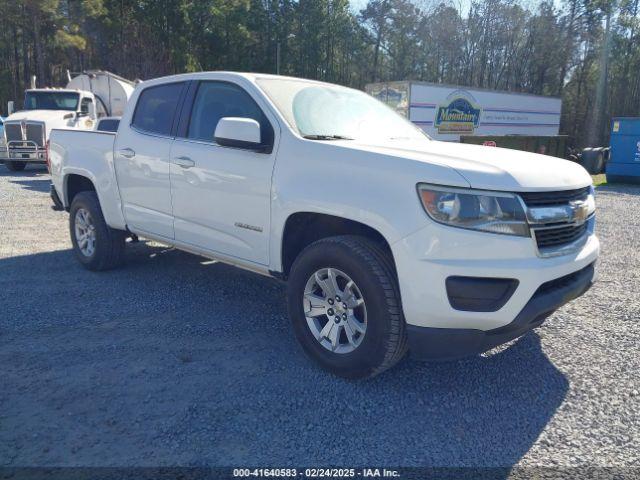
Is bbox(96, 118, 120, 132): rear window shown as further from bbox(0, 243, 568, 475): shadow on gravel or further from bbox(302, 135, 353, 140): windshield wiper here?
bbox(302, 135, 353, 140): windshield wiper

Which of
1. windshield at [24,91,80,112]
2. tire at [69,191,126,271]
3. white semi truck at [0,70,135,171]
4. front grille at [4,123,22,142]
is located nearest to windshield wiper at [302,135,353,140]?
tire at [69,191,126,271]

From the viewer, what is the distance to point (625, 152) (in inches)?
642

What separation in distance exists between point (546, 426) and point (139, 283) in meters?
4.00

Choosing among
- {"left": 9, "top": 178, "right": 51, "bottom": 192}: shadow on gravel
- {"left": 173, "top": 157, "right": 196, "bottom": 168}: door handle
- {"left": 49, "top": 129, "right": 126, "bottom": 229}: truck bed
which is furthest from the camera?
{"left": 9, "top": 178, "right": 51, "bottom": 192}: shadow on gravel

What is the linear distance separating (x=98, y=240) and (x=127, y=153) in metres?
1.13

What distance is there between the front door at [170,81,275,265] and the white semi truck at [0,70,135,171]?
1273 cm

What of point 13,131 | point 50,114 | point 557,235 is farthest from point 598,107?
point 557,235

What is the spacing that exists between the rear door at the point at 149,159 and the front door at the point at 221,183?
0.55ft

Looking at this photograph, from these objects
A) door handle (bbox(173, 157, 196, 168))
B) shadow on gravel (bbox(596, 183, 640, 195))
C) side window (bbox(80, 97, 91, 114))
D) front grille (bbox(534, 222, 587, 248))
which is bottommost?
shadow on gravel (bbox(596, 183, 640, 195))

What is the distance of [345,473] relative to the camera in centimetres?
251

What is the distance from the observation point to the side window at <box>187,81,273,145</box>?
4.10 metres

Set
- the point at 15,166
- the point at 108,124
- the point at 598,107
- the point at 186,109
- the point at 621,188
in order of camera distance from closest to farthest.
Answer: the point at 186,109 < the point at 108,124 < the point at 621,188 < the point at 15,166 < the point at 598,107

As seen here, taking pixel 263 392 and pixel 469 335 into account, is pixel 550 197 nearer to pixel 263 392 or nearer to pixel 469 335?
pixel 469 335

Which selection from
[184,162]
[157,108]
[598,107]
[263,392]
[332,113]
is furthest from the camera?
[598,107]
